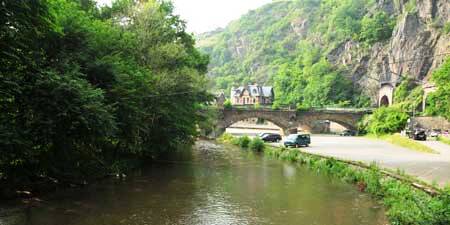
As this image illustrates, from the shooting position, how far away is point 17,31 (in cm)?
1538

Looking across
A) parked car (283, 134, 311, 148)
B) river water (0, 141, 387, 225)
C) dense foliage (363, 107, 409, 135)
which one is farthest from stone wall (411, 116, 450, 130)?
river water (0, 141, 387, 225)

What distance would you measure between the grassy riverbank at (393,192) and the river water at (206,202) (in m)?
0.67

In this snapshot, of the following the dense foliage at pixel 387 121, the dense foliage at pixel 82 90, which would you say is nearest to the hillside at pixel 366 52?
the dense foliage at pixel 387 121

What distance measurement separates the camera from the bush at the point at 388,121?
69.2 meters

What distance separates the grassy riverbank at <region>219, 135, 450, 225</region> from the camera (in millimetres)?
14236

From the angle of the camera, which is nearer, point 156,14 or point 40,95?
point 40,95

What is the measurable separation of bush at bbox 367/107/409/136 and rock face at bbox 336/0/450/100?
28.1ft

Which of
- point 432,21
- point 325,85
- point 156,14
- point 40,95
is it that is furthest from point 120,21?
point 325,85

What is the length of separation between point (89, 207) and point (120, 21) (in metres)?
21.1

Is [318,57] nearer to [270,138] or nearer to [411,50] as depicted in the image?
[411,50]

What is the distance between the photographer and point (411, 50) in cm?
8838

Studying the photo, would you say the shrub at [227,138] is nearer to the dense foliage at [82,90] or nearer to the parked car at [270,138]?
the parked car at [270,138]

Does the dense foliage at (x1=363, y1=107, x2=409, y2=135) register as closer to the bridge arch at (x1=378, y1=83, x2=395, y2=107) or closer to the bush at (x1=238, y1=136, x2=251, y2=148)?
the bridge arch at (x1=378, y1=83, x2=395, y2=107)

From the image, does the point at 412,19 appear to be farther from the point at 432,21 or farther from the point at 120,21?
the point at 120,21
